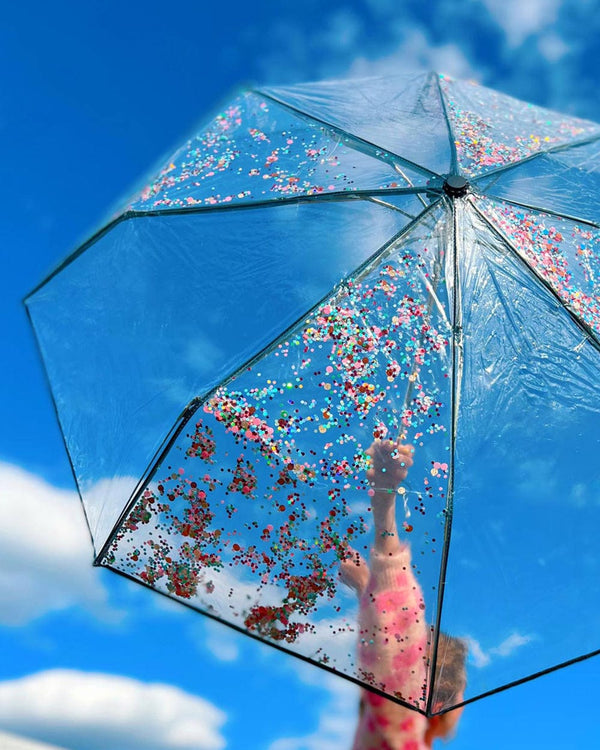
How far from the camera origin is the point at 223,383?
324 centimetres

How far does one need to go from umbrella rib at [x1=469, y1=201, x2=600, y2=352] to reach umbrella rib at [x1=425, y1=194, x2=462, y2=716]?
0.18 meters

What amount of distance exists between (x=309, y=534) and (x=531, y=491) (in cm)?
96

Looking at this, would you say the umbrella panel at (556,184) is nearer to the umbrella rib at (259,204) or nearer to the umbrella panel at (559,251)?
the umbrella panel at (559,251)

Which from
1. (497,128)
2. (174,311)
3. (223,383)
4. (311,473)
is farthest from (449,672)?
(497,128)

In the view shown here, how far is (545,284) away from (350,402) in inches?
43.2

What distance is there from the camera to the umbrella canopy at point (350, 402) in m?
3.15

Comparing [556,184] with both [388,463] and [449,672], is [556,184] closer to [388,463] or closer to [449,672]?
[388,463]

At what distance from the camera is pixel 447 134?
12.6ft

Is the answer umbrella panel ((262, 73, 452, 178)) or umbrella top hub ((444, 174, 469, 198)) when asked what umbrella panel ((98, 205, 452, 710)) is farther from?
umbrella panel ((262, 73, 452, 178))

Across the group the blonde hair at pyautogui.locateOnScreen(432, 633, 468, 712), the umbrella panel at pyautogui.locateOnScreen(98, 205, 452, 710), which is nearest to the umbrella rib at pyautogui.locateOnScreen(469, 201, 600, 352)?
the umbrella panel at pyautogui.locateOnScreen(98, 205, 452, 710)

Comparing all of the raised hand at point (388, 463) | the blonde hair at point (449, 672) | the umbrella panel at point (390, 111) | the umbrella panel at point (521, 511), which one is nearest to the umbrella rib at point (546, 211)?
the umbrella panel at point (390, 111)

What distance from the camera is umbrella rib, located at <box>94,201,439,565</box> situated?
324 cm

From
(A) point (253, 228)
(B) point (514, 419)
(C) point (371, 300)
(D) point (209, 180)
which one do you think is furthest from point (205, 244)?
(B) point (514, 419)

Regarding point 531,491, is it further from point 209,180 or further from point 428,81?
point 428,81
